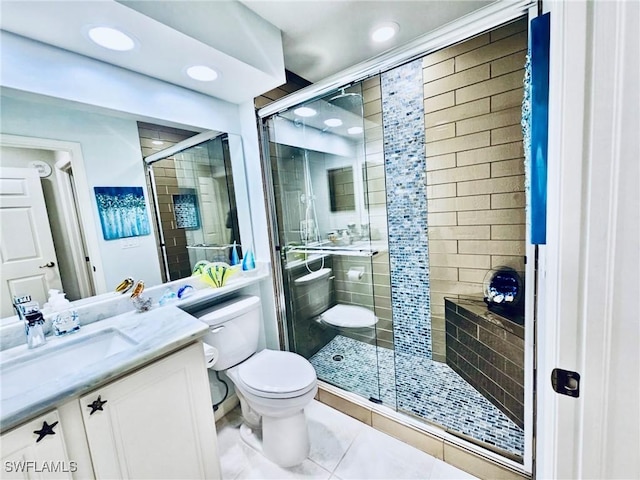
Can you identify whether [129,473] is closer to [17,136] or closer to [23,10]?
[17,136]

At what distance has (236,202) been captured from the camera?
1.94 m

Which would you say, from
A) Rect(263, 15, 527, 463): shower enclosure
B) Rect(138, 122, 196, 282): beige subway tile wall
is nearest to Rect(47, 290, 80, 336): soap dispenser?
Rect(138, 122, 196, 282): beige subway tile wall

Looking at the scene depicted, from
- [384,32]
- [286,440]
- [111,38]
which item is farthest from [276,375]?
[384,32]

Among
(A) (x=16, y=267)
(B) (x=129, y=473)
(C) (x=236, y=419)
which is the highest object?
(A) (x=16, y=267)

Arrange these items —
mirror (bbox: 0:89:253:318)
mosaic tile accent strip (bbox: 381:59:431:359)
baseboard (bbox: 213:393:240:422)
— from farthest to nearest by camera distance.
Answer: mosaic tile accent strip (bbox: 381:59:431:359) → baseboard (bbox: 213:393:240:422) → mirror (bbox: 0:89:253:318)

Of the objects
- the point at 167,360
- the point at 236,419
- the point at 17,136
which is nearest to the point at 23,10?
the point at 17,136

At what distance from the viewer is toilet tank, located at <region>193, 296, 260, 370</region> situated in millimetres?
1509

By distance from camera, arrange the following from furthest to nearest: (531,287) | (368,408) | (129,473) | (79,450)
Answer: (368,408)
(531,287)
(129,473)
(79,450)

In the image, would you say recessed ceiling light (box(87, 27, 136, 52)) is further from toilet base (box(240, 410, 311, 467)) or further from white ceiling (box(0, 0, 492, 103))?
toilet base (box(240, 410, 311, 467))

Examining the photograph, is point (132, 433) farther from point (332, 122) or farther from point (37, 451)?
point (332, 122)

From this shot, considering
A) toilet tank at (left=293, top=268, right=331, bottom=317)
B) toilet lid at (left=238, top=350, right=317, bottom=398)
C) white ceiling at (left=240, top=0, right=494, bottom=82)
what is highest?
white ceiling at (left=240, top=0, right=494, bottom=82)

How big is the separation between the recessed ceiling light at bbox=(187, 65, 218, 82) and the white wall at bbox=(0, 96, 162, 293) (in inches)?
16.8

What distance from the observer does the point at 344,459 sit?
1442 mm

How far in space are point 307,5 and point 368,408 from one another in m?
2.28
